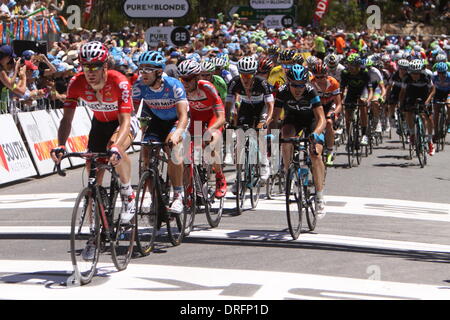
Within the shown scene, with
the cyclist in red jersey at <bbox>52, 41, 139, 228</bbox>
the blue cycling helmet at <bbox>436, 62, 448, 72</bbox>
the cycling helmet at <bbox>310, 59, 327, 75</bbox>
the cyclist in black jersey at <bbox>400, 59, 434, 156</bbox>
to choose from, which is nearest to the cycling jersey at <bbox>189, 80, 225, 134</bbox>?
the cyclist in red jersey at <bbox>52, 41, 139, 228</bbox>

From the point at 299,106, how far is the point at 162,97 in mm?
2016

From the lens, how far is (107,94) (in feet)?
28.1

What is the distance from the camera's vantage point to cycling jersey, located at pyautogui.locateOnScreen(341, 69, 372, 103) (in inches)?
732

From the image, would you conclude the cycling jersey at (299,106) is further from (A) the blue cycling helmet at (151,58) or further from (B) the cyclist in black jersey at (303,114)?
(A) the blue cycling helmet at (151,58)

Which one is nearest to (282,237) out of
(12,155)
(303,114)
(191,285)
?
(303,114)

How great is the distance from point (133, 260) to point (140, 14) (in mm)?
11947

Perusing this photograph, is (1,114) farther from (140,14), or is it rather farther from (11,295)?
(11,295)

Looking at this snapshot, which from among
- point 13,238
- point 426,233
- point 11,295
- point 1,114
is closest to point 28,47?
point 1,114

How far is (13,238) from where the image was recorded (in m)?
10.2

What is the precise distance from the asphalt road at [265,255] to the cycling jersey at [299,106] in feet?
4.23

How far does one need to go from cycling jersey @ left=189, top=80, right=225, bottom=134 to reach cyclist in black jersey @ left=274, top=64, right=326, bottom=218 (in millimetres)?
798

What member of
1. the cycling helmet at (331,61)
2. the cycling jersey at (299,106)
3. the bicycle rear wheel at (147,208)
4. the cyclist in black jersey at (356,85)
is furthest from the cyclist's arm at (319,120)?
the cycling helmet at (331,61)

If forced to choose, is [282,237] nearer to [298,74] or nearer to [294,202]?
[294,202]
